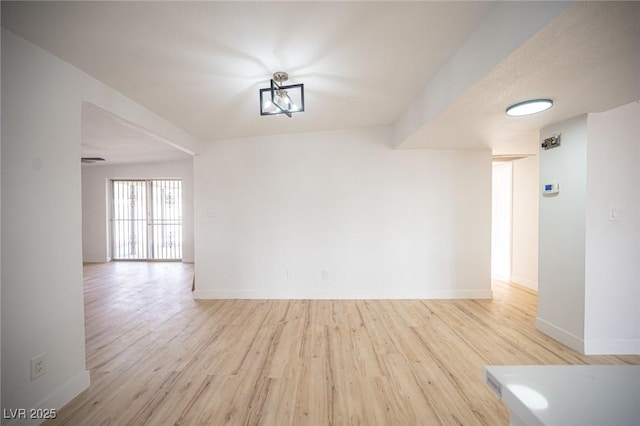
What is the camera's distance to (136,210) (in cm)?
730

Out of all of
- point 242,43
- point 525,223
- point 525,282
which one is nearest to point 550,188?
point 525,223

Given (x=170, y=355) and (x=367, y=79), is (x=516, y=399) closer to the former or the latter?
(x=367, y=79)

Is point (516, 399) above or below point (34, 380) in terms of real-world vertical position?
above

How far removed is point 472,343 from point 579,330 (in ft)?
3.14

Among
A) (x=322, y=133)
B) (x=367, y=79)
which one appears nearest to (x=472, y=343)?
(x=367, y=79)

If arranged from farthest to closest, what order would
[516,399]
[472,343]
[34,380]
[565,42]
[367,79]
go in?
[472,343] < [367,79] < [34,380] < [565,42] < [516,399]

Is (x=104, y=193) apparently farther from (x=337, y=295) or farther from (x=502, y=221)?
(x=502, y=221)

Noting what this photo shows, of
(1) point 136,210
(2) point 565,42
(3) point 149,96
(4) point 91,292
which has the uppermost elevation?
(3) point 149,96

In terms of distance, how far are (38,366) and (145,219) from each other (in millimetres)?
6403

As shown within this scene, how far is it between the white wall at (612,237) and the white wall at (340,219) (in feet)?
5.17

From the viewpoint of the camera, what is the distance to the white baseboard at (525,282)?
14.7 ft

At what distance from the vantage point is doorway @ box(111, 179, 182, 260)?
7.23m

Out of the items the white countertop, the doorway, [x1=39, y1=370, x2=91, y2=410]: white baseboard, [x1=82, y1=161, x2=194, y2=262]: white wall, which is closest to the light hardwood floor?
[x1=39, y1=370, x2=91, y2=410]: white baseboard

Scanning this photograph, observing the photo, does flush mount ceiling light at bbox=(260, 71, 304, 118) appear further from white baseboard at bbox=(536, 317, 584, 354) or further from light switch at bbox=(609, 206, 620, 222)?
white baseboard at bbox=(536, 317, 584, 354)
